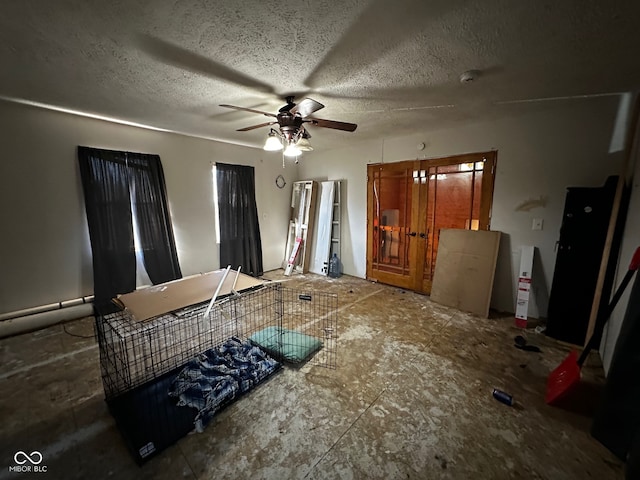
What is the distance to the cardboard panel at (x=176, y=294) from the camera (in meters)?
1.68

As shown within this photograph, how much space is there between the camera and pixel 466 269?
344 centimetres

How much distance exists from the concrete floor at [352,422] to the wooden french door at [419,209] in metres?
1.59

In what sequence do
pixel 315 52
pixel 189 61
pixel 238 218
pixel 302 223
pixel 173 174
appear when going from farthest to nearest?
pixel 302 223
pixel 238 218
pixel 173 174
pixel 189 61
pixel 315 52

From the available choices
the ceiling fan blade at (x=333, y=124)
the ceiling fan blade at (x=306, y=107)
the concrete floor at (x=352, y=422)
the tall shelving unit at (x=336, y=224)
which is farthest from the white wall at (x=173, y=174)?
the ceiling fan blade at (x=306, y=107)

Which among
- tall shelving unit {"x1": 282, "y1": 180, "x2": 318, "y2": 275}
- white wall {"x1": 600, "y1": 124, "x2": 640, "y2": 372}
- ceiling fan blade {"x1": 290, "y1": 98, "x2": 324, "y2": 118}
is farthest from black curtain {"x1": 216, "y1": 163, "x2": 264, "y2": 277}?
white wall {"x1": 600, "y1": 124, "x2": 640, "y2": 372}

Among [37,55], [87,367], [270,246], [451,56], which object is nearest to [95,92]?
[37,55]

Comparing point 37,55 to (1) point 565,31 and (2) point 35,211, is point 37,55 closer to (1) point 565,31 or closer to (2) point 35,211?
(2) point 35,211

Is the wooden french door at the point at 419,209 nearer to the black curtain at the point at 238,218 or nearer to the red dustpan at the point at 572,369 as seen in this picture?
the red dustpan at the point at 572,369

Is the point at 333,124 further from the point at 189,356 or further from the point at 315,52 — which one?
the point at 189,356

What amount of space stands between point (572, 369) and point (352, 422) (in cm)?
177

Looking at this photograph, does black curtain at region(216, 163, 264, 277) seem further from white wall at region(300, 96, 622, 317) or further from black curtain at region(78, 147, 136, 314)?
white wall at region(300, 96, 622, 317)

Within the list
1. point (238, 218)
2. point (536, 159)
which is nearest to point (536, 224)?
point (536, 159)

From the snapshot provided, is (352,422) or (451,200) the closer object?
(352,422)

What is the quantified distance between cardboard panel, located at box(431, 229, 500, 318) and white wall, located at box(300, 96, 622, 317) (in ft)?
0.65
